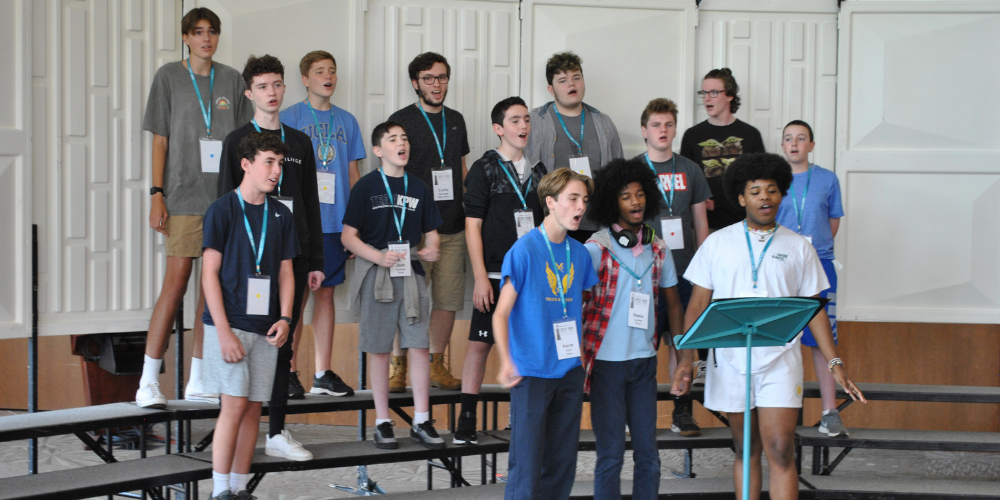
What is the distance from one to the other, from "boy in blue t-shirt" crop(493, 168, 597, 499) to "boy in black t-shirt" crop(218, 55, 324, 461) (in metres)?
1.01

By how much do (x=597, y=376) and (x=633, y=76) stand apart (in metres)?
2.40

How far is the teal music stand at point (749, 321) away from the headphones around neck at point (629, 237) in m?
0.84

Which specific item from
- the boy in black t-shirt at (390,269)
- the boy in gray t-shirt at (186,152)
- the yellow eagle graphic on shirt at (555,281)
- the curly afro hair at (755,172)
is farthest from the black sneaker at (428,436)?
the curly afro hair at (755,172)

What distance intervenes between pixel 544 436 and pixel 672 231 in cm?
146

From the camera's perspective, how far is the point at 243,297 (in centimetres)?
303

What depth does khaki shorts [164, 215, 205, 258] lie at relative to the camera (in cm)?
380

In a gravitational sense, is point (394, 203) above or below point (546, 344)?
above

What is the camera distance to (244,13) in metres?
4.44

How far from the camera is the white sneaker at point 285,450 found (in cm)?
350

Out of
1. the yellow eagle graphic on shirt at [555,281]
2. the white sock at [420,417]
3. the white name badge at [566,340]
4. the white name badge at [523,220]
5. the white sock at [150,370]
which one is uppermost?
the white name badge at [523,220]

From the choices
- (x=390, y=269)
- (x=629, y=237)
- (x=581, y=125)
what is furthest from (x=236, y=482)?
(x=581, y=125)

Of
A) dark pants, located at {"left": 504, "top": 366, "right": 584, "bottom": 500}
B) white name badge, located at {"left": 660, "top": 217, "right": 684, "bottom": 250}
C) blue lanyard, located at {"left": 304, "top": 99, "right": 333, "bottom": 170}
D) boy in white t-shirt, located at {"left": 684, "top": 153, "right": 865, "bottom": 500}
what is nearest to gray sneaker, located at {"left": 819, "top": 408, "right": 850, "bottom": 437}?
boy in white t-shirt, located at {"left": 684, "top": 153, "right": 865, "bottom": 500}

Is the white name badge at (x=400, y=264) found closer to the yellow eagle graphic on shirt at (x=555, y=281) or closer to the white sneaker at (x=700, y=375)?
the yellow eagle graphic on shirt at (x=555, y=281)

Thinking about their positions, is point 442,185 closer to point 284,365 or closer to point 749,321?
point 284,365
